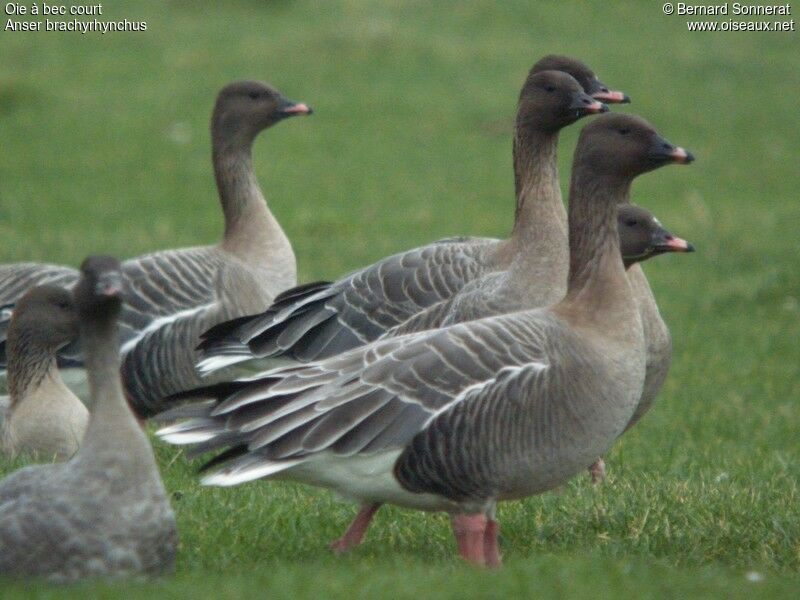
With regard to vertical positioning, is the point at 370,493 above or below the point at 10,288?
below

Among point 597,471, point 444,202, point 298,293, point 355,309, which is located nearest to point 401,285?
point 355,309

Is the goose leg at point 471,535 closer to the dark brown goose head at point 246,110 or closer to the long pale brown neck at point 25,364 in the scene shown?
the long pale brown neck at point 25,364

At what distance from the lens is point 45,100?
21.5 m

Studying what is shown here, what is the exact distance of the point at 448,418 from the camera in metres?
5.82

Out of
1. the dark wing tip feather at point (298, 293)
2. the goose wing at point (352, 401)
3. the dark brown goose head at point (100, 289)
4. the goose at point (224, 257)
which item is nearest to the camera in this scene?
the dark brown goose head at point (100, 289)

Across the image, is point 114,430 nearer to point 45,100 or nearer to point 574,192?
point 574,192

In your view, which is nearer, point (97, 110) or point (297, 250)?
point (297, 250)

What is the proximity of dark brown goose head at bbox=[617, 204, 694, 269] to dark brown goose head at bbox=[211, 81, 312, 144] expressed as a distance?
3.19 metres

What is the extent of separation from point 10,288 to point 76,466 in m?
4.07

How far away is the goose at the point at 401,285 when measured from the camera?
25.9ft

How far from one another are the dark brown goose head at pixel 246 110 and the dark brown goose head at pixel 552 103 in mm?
2295

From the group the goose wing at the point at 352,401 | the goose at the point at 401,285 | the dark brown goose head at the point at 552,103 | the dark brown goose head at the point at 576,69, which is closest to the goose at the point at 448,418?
the goose wing at the point at 352,401

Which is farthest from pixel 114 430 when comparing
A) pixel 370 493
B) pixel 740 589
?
pixel 740 589

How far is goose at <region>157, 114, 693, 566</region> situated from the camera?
229 inches
